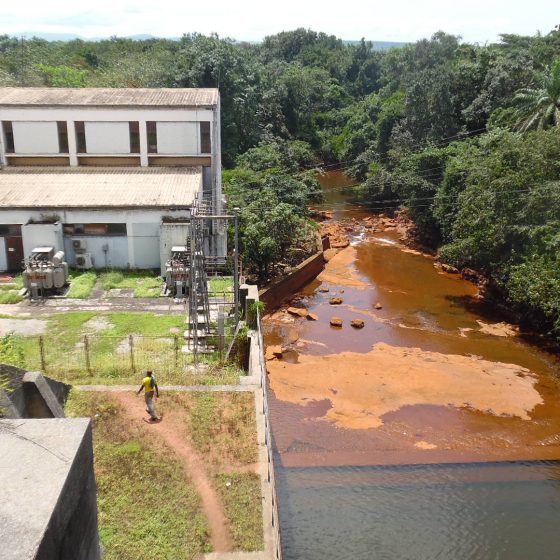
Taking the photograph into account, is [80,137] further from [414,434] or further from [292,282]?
[414,434]

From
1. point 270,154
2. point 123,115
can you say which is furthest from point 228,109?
point 123,115

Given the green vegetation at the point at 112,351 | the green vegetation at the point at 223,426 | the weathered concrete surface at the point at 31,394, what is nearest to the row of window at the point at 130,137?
the green vegetation at the point at 112,351

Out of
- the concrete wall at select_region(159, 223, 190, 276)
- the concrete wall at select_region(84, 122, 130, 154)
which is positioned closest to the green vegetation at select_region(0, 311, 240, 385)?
the concrete wall at select_region(159, 223, 190, 276)

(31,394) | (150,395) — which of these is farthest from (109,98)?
(31,394)

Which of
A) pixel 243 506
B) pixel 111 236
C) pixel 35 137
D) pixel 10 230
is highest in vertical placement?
pixel 35 137

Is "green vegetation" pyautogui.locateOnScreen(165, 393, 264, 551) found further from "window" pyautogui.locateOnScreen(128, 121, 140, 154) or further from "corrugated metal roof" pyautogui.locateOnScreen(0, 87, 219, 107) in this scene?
"corrugated metal roof" pyautogui.locateOnScreen(0, 87, 219, 107)

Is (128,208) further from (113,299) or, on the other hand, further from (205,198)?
(205,198)
